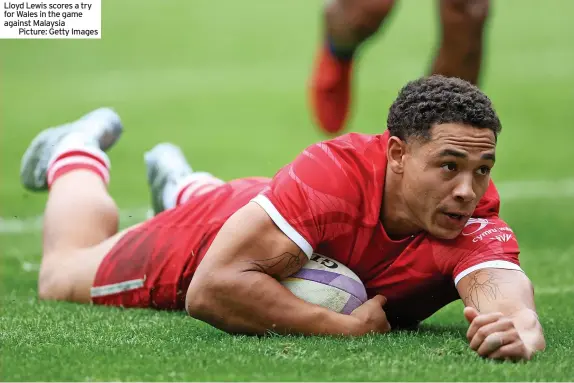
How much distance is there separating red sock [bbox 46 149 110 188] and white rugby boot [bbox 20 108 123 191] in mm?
37

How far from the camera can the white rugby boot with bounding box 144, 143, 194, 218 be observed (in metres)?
7.09

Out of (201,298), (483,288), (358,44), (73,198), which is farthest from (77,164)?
(358,44)

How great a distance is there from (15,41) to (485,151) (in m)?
15.7

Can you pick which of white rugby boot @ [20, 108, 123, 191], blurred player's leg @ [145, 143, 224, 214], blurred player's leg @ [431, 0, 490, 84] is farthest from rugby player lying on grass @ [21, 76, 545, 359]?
blurred player's leg @ [431, 0, 490, 84]

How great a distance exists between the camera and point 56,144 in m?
7.07

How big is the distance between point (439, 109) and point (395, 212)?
47cm

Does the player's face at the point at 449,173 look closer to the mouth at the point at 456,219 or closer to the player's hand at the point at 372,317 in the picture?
the mouth at the point at 456,219

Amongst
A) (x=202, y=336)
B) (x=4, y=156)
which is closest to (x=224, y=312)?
(x=202, y=336)

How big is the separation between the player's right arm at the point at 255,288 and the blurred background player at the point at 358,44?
4.14 meters

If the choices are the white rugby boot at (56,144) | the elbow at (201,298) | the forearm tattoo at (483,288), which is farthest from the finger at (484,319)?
the white rugby boot at (56,144)

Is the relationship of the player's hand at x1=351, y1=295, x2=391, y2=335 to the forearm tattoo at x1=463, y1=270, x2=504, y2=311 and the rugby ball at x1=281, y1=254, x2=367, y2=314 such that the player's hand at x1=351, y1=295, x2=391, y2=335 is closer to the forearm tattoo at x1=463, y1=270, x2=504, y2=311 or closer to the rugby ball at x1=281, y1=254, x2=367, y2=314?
the rugby ball at x1=281, y1=254, x2=367, y2=314

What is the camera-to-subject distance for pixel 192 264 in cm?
570

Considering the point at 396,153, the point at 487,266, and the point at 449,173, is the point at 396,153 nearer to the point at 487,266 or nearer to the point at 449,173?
the point at 449,173

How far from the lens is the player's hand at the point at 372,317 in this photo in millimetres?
4867
